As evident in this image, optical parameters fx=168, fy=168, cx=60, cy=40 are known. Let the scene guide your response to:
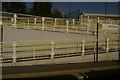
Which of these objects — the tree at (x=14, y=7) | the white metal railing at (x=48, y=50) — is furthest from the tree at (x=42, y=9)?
the white metal railing at (x=48, y=50)

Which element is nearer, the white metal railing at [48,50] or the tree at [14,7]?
the white metal railing at [48,50]

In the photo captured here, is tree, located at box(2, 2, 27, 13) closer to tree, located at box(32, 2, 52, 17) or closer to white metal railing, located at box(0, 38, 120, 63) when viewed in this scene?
tree, located at box(32, 2, 52, 17)

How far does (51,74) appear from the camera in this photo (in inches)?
282

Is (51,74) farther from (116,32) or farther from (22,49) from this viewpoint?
(116,32)

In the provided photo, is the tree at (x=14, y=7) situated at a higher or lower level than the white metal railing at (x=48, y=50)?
higher

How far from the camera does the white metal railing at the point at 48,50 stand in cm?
932

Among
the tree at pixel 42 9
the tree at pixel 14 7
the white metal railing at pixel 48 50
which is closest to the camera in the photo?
the white metal railing at pixel 48 50

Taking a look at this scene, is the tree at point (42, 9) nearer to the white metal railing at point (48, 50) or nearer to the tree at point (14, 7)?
the tree at point (14, 7)

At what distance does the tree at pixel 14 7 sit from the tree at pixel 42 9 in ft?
7.65

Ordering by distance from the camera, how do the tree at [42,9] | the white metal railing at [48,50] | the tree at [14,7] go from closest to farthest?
the white metal railing at [48,50], the tree at [14,7], the tree at [42,9]

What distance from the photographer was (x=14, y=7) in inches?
1368

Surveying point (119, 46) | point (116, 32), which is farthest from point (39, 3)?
point (119, 46)

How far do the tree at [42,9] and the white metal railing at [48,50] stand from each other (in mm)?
25291

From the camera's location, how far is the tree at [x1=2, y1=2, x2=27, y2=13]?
111 feet
